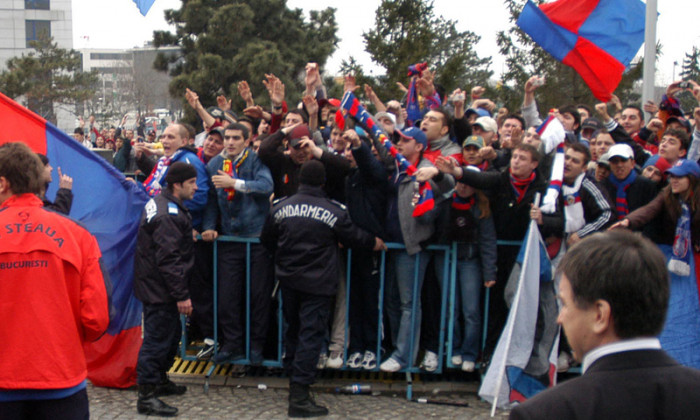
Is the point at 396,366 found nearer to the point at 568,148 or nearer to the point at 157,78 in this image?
the point at 568,148

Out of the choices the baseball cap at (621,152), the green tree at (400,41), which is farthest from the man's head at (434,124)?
the green tree at (400,41)

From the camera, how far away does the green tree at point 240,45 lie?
27000mm

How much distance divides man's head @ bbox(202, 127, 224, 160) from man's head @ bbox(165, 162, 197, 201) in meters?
1.57

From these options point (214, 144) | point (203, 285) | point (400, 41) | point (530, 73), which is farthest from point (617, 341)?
point (530, 73)

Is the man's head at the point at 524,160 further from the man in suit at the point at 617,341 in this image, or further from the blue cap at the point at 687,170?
the man in suit at the point at 617,341

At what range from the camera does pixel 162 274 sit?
5383 millimetres

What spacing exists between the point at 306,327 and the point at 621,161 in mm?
2987

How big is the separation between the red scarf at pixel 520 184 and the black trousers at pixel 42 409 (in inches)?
148

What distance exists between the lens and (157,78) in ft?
207

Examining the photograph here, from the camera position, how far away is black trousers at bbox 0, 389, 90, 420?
343 cm

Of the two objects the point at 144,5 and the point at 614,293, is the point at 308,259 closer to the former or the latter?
the point at 614,293

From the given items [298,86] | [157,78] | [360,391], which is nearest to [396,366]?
[360,391]

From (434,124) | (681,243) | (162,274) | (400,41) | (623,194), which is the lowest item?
(162,274)

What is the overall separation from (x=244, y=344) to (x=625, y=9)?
6.11 metres
